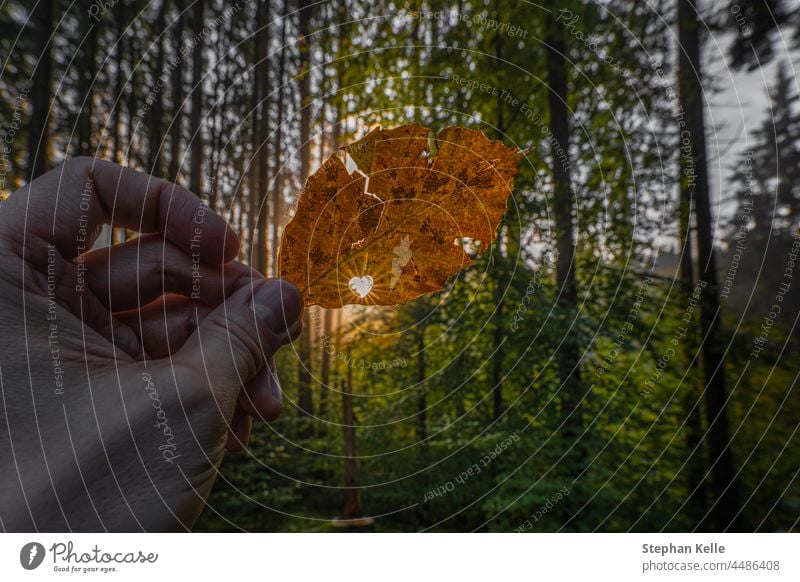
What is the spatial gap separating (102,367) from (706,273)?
1507 millimetres

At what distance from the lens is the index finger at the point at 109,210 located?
60 centimetres

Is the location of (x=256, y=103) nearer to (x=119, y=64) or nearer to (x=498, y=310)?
(x=119, y=64)

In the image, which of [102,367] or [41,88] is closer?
[102,367]

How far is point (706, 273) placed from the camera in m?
1.31

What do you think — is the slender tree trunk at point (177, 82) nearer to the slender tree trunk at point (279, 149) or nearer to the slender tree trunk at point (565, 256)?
the slender tree trunk at point (279, 149)

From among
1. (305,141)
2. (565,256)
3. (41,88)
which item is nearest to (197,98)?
(305,141)

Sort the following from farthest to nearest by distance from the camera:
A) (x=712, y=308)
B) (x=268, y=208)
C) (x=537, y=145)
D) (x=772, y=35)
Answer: (x=268, y=208), (x=537, y=145), (x=712, y=308), (x=772, y=35)

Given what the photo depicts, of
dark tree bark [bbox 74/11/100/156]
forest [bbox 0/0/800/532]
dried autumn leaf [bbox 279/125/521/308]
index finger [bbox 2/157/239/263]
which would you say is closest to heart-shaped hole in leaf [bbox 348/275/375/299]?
dried autumn leaf [bbox 279/125/521/308]

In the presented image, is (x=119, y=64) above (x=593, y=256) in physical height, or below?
above

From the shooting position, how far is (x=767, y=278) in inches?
48.0

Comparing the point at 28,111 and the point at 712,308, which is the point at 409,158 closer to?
the point at 712,308
